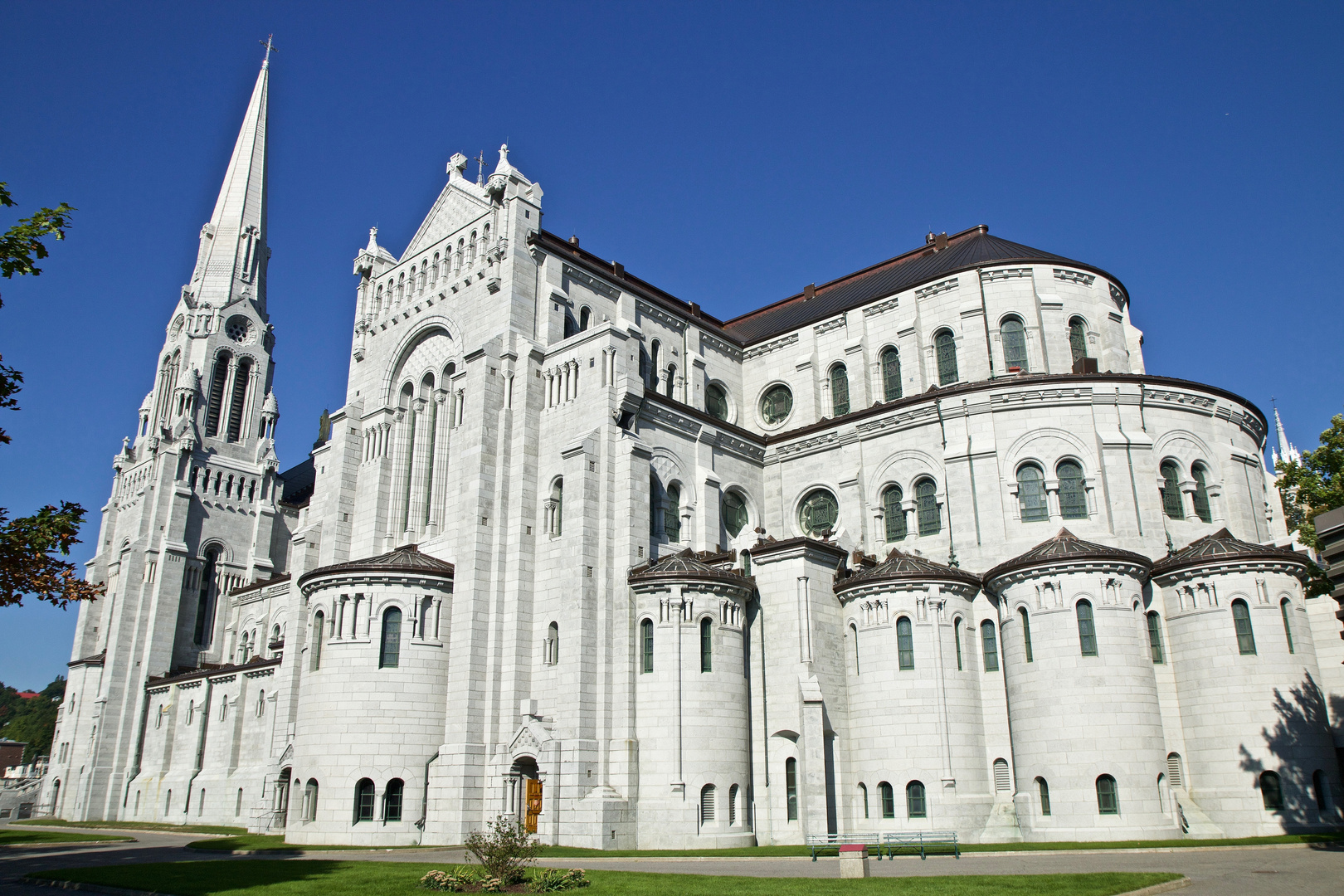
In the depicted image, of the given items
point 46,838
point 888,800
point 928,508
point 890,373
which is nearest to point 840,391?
point 890,373

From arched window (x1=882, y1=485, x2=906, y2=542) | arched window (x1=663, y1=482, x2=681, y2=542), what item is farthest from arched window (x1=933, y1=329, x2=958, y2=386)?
arched window (x1=663, y1=482, x2=681, y2=542)

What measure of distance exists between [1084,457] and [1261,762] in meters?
12.4

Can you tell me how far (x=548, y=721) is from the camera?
35.7 metres

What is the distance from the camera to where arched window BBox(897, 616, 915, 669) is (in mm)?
36281

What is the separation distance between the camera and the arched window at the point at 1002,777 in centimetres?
3503

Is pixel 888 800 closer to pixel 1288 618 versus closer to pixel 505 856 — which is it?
pixel 1288 618

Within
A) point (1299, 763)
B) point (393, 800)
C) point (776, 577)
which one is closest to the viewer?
point (1299, 763)

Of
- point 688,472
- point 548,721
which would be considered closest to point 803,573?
point 688,472

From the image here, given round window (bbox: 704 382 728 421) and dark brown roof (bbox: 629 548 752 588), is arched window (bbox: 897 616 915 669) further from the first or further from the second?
round window (bbox: 704 382 728 421)

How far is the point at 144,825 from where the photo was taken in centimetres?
5344

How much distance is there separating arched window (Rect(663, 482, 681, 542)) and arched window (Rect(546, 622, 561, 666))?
20.8 feet

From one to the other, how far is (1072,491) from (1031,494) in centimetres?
155

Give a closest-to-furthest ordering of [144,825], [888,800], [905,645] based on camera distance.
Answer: [888,800]
[905,645]
[144,825]

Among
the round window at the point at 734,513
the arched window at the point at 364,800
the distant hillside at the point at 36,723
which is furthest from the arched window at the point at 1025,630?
the distant hillside at the point at 36,723
